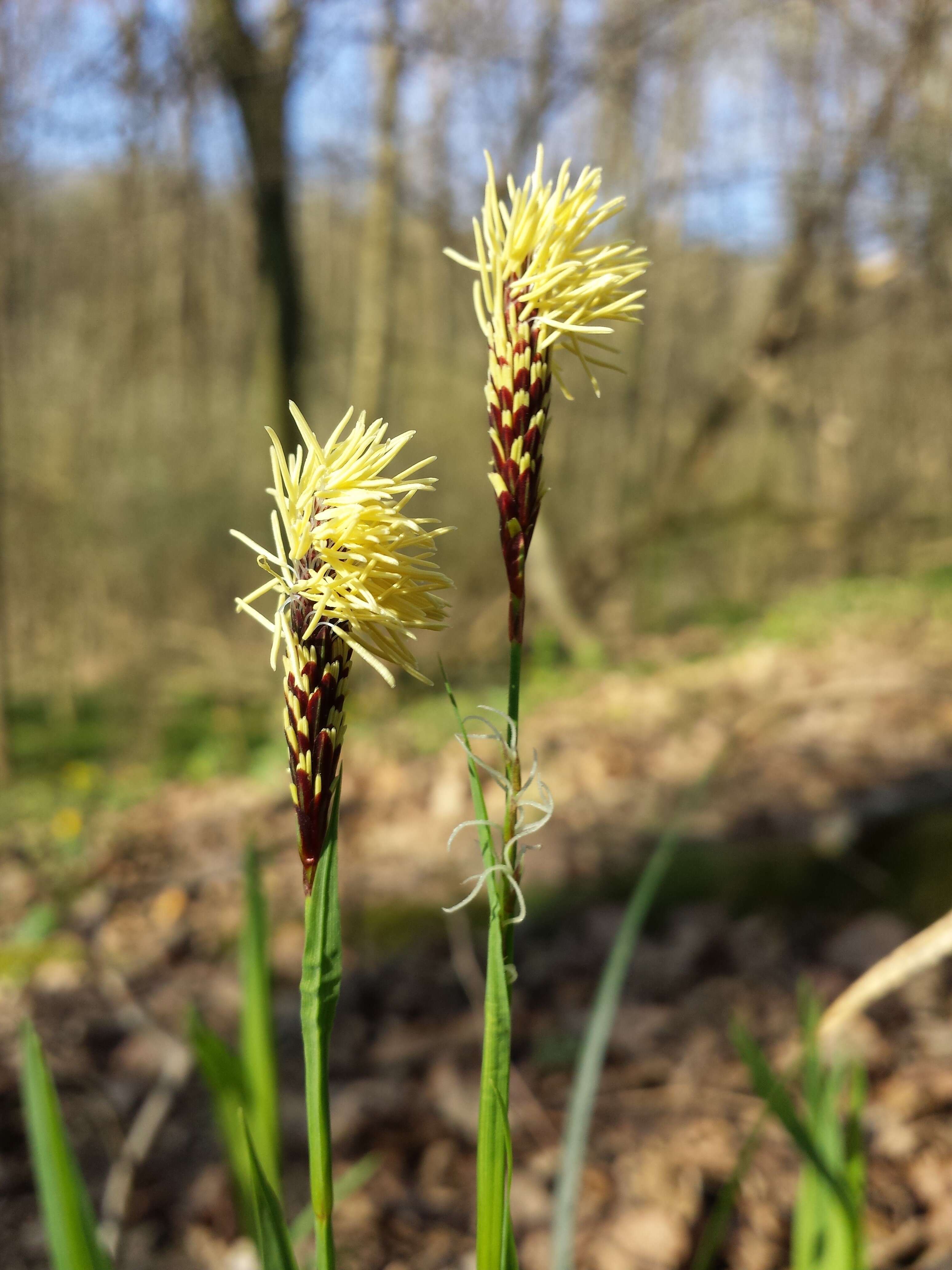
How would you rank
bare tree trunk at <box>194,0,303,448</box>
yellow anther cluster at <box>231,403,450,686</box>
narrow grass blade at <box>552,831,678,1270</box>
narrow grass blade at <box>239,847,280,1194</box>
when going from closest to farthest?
1. yellow anther cluster at <box>231,403,450,686</box>
2. narrow grass blade at <box>552,831,678,1270</box>
3. narrow grass blade at <box>239,847,280,1194</box>
4. bare tree trunk at <box>194,0,303,448</box>

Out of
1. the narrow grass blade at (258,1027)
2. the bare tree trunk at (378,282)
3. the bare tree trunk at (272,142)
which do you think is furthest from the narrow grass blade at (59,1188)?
the bare tree trunk at (378,282)

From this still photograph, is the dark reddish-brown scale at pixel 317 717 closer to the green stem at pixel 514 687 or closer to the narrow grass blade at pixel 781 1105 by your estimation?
the green stem at pixel 514 687

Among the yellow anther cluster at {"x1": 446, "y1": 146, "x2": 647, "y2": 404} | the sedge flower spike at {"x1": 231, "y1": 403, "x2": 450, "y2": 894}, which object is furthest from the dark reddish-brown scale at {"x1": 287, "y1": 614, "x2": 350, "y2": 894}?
the yellow anther cluster at {"x1": 446, "y1": 146, "x2": 647, "y2": 404}

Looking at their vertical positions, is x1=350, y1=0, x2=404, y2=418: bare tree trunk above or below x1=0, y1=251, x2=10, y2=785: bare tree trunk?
above

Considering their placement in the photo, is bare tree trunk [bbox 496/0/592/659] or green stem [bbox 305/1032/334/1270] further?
bare tree trunk [bbox 496/0/592/659]

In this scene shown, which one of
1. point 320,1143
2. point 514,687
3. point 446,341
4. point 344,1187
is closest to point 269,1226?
point 320,1143

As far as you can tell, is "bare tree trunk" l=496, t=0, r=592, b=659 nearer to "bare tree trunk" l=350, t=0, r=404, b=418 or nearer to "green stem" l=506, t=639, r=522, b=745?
"bare tree trunk" l=350, t=0, r=404, b=418

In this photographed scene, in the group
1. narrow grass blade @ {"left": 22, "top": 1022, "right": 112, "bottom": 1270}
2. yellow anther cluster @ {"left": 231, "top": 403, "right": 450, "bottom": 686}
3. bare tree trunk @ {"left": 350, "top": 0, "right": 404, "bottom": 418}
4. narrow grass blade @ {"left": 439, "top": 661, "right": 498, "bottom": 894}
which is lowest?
narrow grass blade @ {"left": 22, "top": 1022, "right": 112, "bottom": 1270}
